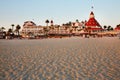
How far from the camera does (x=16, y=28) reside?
421ft

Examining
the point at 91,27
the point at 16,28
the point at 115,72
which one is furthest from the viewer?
the point at 16,28

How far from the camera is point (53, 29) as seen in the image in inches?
5049

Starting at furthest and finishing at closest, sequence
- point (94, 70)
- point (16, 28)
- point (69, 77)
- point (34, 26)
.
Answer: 1. point (34, 26)
2. point (16, 28)
3. point (94, 70)
4. point (69, 77)

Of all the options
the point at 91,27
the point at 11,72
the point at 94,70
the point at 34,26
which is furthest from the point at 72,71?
the point at 34,26

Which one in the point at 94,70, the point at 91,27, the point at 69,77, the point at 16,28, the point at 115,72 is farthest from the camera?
the point at 16,28

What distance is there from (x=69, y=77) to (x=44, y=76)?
106cm

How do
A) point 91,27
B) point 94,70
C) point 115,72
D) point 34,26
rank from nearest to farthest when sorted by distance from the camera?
1. point 115,72
2. point 94,70
3. point 91,27
4. point 34,26

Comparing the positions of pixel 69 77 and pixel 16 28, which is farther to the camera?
pixel 16 28

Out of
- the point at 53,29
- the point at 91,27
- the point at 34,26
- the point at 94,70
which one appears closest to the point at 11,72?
the point at 94,70

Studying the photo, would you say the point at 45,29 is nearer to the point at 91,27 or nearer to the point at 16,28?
the point at 16,28

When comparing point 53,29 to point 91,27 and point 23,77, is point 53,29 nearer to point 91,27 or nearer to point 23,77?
point 91,27

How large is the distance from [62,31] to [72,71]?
389 ft

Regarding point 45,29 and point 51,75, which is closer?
point 51,75

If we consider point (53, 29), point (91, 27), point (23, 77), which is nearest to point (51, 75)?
point (23, 77)
